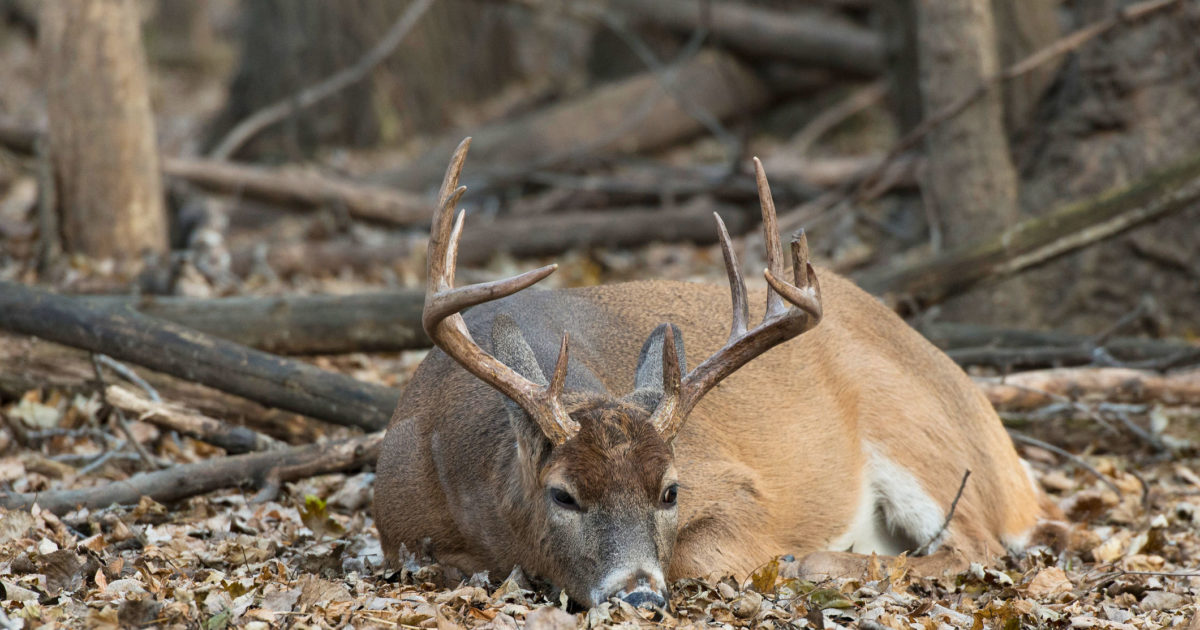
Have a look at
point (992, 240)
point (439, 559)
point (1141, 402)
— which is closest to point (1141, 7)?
point (992, 240)

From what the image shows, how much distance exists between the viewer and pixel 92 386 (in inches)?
245

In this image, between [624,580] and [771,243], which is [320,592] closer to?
[624,580]

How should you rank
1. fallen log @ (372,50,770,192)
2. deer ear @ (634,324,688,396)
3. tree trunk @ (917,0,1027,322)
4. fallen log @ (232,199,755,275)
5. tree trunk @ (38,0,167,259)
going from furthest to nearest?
1. fallen log @ (372,50,770,192)
2. fallen log @ (232,199,755,275)
3. tree trunk @ (38,0,167,259)
4. tree trunk @ (917,0,1027,322)
5. deer ear @ (634,324,688,396)

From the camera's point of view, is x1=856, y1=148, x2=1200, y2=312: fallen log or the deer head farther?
x1=856, y1=148, x2=1200, y2=312: fallen log

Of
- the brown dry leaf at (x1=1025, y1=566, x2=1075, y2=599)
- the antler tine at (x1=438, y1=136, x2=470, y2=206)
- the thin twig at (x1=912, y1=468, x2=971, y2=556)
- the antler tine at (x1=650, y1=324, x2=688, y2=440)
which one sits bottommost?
the thin twig at (x1=912, y1=468, x2=971, y2=556)

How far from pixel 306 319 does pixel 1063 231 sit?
420 cm

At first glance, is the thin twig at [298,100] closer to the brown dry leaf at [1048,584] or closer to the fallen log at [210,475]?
the fallen log at [210,475]

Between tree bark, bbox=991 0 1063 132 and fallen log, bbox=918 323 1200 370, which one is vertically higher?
tree bark, bbox=991 0 1063 132

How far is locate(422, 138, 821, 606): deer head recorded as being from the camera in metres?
3.90

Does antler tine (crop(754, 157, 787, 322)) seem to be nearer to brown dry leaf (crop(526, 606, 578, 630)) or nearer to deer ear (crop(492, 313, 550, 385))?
deer ear (crop(492, 313, 550, 385))

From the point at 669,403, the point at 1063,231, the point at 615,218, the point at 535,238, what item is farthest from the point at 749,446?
the point at 615,218

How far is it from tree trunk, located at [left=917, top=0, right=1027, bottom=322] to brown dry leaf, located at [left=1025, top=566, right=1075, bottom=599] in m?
2.98

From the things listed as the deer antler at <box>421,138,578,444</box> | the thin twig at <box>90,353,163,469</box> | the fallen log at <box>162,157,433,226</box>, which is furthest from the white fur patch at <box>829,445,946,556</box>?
the fallen log at <box>162,157,433,226</box>

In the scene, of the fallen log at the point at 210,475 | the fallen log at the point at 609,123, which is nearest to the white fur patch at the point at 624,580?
the fallen log at the point at 210,475
